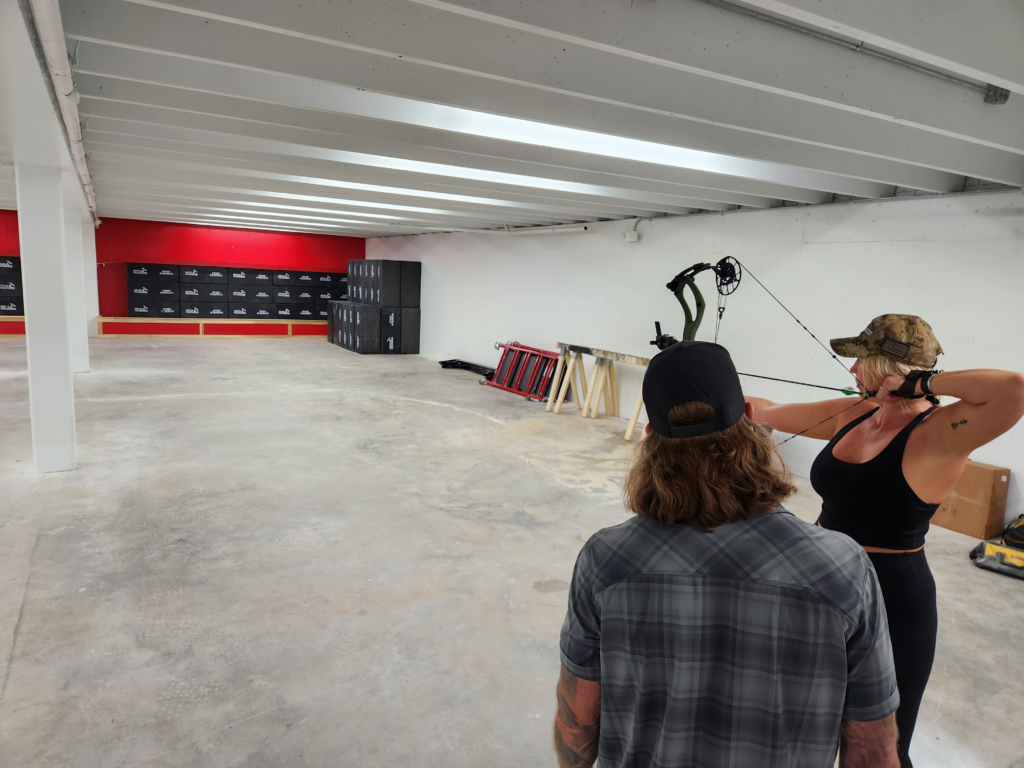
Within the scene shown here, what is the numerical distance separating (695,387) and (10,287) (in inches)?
642

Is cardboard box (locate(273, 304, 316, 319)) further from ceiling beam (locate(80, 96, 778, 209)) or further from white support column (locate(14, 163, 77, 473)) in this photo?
ceiling beam (locate(80, 96, 778, 209))

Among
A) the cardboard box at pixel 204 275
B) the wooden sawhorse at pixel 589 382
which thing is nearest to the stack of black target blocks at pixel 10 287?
the cardboard box at pixel 204 275

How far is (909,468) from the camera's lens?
1.61 metres

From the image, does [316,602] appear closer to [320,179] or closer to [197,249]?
[320,179]

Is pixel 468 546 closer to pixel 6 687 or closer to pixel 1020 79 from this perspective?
pixel 6 687

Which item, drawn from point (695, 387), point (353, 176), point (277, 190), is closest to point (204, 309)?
point (277, 190)

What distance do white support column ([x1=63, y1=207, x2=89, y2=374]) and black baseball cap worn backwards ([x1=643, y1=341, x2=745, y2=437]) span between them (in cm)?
1041

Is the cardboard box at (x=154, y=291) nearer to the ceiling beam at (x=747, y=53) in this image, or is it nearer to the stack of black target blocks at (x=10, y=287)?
the stack of black target blocks at (x=10, y=287)

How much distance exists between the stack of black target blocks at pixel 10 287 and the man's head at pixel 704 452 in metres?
16.0

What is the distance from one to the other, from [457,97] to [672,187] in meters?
2.93

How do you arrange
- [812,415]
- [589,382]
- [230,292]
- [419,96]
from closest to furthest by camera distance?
[812,415]
[419,96]
[589,382]
[230,292]

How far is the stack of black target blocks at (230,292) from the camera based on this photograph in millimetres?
14234

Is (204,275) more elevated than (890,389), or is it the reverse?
(204,275)

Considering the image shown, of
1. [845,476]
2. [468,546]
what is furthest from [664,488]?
[468,546]
